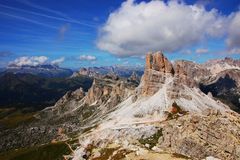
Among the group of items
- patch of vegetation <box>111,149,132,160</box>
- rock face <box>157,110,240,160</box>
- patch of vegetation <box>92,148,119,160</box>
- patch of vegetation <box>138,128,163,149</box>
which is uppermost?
rock face <box>157,110,240,160</box>

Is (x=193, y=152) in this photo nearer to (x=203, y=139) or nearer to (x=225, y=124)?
(x=203, y=139)

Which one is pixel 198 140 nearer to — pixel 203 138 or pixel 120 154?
pixel 203 138

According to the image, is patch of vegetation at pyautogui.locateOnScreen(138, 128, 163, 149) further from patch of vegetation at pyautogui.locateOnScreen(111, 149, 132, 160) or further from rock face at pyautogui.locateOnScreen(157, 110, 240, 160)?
patch of vegetation at pyautogui.locateOnScreen(111, 149, 132, 160)

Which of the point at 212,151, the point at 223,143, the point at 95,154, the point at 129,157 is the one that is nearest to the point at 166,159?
the point at 129,157

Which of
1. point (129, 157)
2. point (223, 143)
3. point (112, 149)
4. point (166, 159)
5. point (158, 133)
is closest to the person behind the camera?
point (166, 159)

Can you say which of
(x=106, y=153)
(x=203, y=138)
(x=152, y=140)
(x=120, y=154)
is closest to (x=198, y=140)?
(x=203, y=138)

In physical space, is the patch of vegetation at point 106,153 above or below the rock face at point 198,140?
below

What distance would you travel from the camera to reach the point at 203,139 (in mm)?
158500

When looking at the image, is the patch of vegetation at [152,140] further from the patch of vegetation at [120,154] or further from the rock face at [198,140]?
the patch of vegetation at [120,154]

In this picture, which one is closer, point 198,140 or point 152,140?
point 198,140

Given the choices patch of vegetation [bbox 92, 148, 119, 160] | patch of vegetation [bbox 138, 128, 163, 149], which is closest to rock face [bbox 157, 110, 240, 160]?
patch of vegetation [bbox 138, 128, 163, 149]

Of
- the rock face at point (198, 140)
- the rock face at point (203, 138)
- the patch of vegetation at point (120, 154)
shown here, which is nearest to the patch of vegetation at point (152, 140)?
the rock face at point (198, 140)

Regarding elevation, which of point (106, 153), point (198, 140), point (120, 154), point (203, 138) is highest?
point (203, 138)

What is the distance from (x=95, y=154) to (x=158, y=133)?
1710 inches
